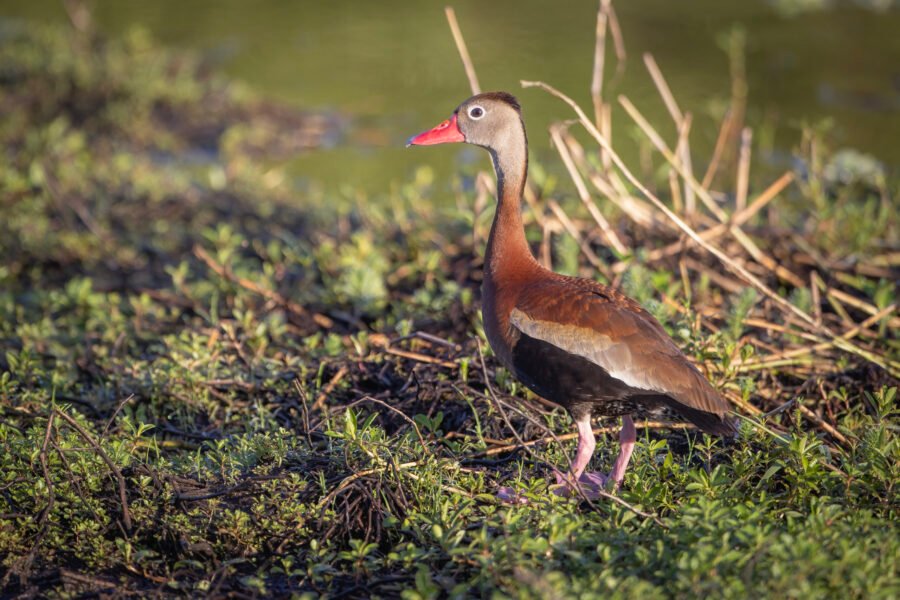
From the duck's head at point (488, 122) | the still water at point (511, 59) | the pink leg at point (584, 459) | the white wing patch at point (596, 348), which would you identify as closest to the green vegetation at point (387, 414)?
the pink leg at point (584, 459)

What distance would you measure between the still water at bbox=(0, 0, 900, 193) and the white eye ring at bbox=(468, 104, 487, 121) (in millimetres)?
4022

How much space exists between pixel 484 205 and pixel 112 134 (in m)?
5.01

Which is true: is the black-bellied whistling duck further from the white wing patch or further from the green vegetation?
the green vegetation

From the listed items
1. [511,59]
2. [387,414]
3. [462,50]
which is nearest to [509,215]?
[387,414]

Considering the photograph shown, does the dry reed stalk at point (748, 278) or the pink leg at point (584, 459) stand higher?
the dry reed stalk at point (748, 278)

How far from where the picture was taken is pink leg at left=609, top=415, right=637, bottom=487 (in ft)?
12.3

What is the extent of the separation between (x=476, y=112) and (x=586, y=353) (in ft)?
4.19

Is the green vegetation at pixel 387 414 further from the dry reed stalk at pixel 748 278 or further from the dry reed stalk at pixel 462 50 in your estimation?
the dry reed stalk at pixel 462 50

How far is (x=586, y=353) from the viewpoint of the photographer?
3697 millimetres

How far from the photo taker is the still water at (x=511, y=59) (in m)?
9.03

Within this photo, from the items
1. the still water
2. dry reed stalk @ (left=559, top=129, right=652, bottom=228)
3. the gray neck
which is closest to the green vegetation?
dry reed stalk @ (left=559, top=129, right=652, bottom=228)

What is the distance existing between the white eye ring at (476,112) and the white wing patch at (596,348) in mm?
1011

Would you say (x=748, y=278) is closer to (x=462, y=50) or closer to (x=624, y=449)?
(x=624, y=449)

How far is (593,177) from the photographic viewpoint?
17.8ft
